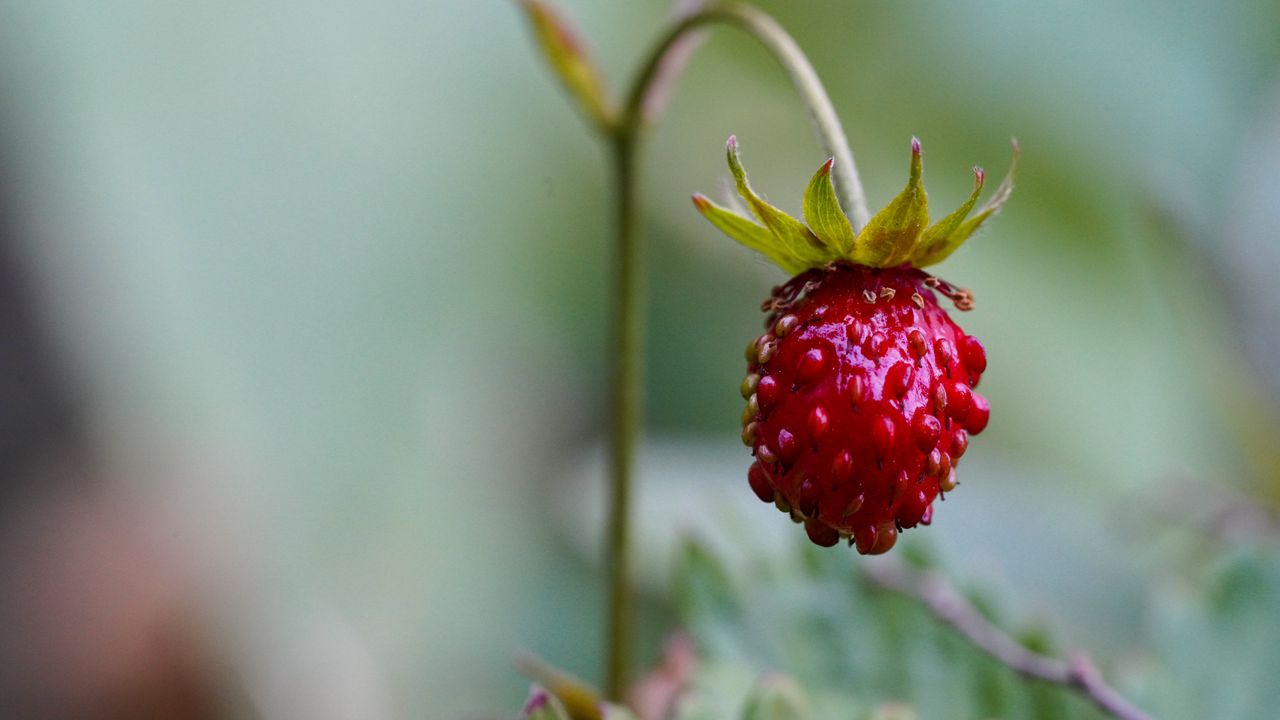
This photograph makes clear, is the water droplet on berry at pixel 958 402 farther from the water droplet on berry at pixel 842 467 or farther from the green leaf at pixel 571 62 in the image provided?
the green leaf at pixel 571 62

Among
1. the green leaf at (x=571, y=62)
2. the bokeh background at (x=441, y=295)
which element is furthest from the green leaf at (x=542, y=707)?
the bokeh background at (x=441, y=295)

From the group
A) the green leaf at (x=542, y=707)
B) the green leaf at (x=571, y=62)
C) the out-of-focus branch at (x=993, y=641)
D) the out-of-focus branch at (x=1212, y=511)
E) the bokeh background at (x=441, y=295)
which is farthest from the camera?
the bokeh background at (x=441, y=295)

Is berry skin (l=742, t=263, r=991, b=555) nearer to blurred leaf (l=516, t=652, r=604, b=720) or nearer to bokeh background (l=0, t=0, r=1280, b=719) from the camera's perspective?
blurred leaf (l=516, t=652, r=604, b=720)

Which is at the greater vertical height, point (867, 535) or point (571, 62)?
point (571, 62)

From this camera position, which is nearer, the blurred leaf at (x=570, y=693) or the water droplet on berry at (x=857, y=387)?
the water droplet on berry at (x=857, y=387)

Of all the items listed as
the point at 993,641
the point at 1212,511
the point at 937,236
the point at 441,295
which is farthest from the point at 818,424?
the point at 441,295

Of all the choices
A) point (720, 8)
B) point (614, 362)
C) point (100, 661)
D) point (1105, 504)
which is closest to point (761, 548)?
point (614, 362)

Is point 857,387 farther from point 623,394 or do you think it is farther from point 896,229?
point 623,394
